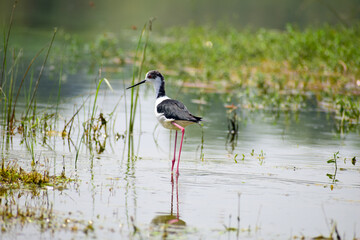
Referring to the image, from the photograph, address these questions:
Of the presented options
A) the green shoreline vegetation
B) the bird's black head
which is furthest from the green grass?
the bird's black head

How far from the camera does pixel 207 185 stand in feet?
24.8

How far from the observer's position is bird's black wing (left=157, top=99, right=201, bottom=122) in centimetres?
862

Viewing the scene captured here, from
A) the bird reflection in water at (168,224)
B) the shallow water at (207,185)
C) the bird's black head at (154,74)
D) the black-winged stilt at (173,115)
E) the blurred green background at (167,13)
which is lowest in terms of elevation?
the bird reflection in water at (168,224)

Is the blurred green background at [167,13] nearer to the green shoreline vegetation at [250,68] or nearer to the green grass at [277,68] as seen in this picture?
the green shoreline vegetation at [250,68]

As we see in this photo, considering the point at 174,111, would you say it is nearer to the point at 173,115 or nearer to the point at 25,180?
the point at 173,115

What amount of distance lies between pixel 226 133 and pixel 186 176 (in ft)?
11.3

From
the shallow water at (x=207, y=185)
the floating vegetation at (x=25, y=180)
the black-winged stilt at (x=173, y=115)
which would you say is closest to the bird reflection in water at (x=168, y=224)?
the shallow water at (x=207, y=185)

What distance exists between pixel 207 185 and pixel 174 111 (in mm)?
1505

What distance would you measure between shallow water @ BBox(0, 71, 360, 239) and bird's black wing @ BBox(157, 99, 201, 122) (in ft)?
2.10

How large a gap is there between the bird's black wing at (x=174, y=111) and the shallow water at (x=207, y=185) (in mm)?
641

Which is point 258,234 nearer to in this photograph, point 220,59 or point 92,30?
point 220,59

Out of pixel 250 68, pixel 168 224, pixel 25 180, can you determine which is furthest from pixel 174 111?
pixel 250 68

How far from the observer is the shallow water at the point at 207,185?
591 cm

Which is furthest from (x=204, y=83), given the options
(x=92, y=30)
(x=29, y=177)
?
(x=92, y=30)
